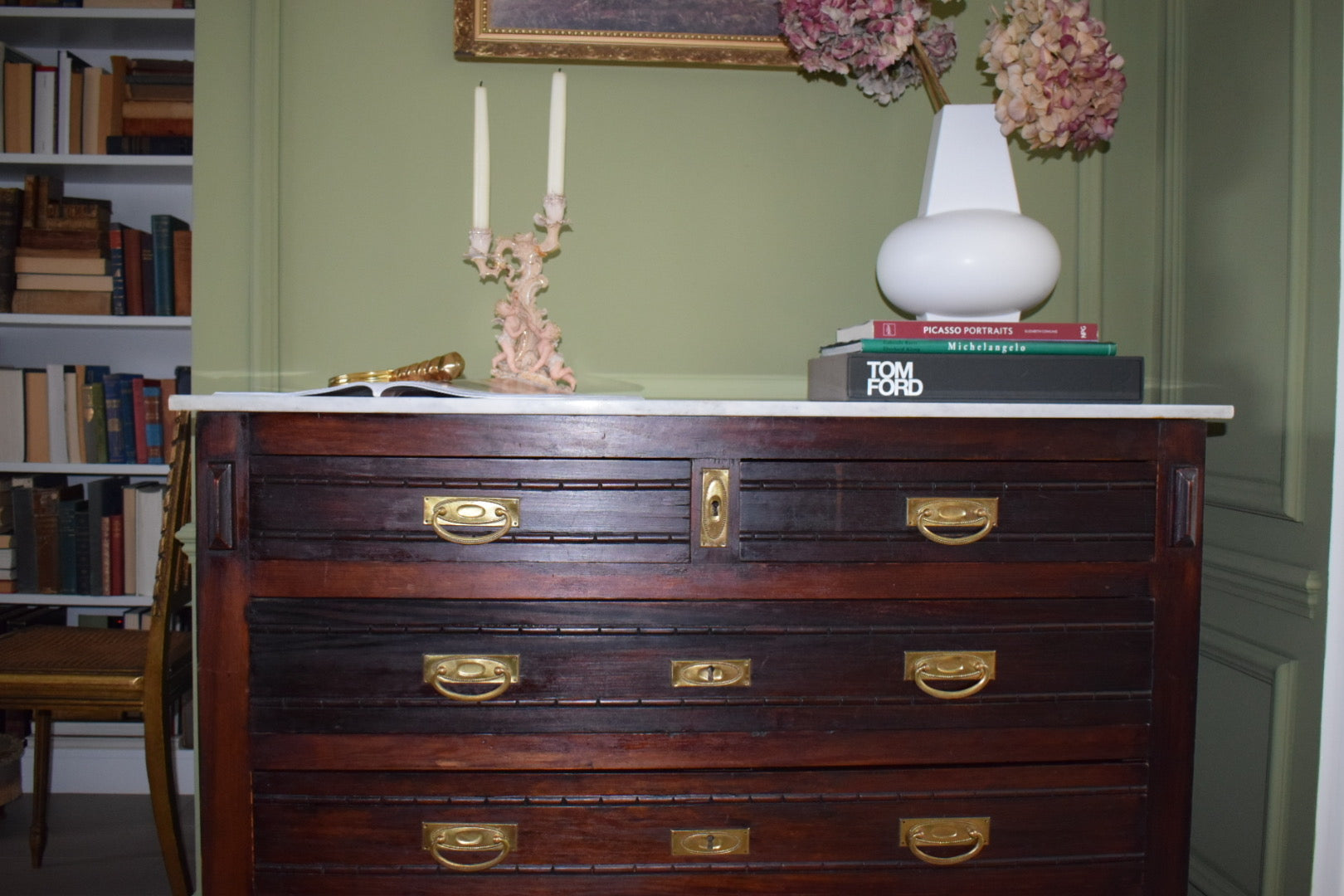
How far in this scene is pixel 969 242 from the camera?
1288 mm

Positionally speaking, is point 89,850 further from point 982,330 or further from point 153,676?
point 982,330

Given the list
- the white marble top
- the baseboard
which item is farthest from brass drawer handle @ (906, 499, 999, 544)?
the baseboard

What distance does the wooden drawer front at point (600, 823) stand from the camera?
1104 millimetres

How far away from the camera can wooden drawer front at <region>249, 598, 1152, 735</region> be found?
3.60ft

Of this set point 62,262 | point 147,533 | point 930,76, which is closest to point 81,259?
point 62,262

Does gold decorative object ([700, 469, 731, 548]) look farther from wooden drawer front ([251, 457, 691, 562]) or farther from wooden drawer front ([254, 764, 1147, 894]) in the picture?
wooden drawer front ([254, 764, 1147, 894])

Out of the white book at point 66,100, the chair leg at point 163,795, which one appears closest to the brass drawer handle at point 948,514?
the chair leg at point 163,795

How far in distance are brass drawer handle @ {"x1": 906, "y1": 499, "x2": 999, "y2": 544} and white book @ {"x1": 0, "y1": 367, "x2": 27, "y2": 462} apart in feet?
8.27

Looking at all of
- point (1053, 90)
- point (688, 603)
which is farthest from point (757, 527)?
point (1053, 90)

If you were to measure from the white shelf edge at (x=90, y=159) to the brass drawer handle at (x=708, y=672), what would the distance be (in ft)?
6.99

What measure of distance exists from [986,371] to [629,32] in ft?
2.94

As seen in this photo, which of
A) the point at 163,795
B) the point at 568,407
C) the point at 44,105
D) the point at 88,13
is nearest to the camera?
the point at 568,407

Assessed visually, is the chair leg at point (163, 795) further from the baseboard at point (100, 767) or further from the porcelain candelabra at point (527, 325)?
the porcelain candelabra at point (527, 325)

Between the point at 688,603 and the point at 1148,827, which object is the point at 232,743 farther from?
the point at 1148,827
